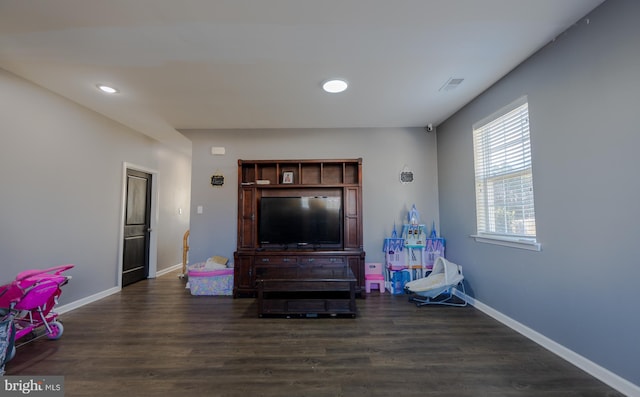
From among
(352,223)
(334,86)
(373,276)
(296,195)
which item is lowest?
(373,276)

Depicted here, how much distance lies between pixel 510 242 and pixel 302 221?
2504 mm

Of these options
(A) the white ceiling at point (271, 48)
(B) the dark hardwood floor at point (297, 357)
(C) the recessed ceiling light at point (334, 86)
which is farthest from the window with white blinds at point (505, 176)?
(C) the recessed ceiling light at point (334, 86)

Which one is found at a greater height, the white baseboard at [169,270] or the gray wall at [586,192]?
the gray wall at [586,192]

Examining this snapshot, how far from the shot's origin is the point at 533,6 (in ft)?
5.93

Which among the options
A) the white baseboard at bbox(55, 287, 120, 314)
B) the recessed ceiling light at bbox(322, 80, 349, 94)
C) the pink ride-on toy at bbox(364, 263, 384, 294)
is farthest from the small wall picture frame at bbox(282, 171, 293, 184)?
the white baseboard at bbox(55, 287, 120, 314)

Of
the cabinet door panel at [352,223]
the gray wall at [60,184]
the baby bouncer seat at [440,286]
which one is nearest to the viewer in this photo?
the gray wall at [60,184]

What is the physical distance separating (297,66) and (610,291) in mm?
Answer: 2881

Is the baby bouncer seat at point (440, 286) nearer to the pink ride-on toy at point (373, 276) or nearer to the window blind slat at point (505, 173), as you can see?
the pink ride-on toy at point (373, 276)

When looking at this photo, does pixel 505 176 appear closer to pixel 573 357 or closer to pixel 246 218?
pixel 573 357

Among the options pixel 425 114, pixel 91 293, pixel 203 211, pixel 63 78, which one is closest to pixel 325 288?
pixel 203 211

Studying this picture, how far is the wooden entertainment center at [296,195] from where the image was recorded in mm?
3773

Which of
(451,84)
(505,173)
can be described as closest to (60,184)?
(451,84)

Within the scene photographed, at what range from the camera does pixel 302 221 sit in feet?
13.1

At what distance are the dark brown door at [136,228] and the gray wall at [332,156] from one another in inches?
44.7
